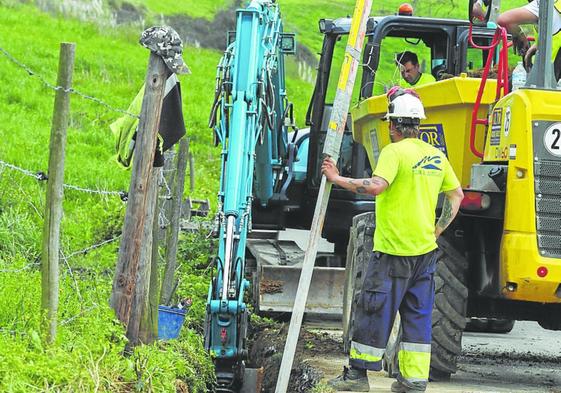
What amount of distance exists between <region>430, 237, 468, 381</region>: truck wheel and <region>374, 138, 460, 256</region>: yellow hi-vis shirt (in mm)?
811

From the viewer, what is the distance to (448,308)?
31.4 ft

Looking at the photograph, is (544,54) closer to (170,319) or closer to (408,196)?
(408,196)

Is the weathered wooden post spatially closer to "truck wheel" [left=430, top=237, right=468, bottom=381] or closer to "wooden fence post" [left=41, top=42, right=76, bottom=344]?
"wooden fence post" [left=41, top=42, right=76, bottom=344]

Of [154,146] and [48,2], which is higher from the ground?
[48,2]

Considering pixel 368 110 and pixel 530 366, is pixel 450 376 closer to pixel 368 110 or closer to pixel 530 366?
pixel 530 366

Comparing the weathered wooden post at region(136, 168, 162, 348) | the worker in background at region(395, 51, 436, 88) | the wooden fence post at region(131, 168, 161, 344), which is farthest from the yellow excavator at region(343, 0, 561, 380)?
the wooden fence post at region(131, 168, 161, 344)

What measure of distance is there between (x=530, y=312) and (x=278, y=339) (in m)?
2.77

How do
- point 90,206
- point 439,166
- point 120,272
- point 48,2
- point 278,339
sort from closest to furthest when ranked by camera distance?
1. point 120,272
2. point 439,166
3. point 278,339
4. point 90,206
5. point 48,2

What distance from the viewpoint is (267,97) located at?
11203 mm

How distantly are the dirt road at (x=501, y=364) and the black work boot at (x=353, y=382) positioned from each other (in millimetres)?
298

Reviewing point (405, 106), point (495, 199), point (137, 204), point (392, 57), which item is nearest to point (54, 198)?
point (137, 204)

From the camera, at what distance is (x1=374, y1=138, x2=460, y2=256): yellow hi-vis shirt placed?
28.6 feet

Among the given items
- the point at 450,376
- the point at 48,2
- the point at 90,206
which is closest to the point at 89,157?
the point at 90,206

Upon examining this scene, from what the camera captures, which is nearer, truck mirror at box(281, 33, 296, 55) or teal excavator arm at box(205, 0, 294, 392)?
teal excavator arm at box(205, 0, 294, 392)
